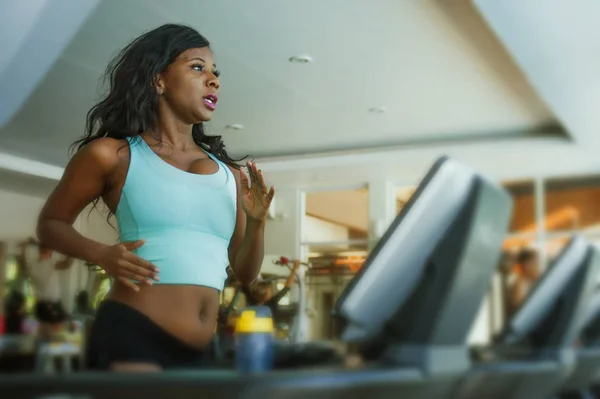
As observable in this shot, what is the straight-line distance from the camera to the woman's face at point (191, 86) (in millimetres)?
1067

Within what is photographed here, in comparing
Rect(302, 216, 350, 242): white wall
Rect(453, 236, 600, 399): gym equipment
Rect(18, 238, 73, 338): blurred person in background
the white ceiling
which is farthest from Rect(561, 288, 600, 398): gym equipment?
Rect(302, 216, 350, 242): white wall

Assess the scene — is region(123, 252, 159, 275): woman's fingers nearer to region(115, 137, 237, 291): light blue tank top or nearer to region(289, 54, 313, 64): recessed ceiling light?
region(115, 137, 237, 291): light blue tank top

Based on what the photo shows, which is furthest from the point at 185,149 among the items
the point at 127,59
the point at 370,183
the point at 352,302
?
the point at 370,183

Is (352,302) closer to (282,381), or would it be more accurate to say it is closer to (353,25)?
(282,381)

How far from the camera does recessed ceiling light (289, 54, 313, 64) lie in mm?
4793

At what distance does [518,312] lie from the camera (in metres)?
1.19

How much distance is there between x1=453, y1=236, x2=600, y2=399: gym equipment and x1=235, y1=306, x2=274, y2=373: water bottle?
0.30 m

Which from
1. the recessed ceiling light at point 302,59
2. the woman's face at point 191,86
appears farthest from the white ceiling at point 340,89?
the woman's face at point 191,86

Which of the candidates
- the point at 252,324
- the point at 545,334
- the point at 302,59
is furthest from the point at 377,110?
the point at 252,324

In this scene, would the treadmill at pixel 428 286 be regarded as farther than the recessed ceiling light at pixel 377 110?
No

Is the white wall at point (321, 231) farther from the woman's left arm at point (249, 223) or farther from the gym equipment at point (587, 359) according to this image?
the woman's left arm at point (249, 223)

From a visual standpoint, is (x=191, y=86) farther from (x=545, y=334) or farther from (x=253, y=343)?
(x=545, y=334)

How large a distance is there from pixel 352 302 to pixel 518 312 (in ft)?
1.71

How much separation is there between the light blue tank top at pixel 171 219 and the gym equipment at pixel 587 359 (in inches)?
31.3
